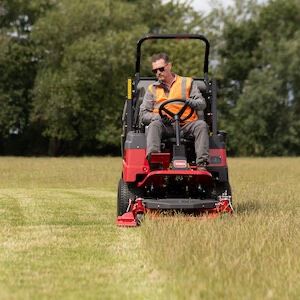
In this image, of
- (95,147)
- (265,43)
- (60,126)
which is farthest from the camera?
(265,43)

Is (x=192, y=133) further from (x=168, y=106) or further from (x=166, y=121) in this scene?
(x=168, y=106)

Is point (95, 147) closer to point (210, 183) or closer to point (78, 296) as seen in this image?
point (210, 183)

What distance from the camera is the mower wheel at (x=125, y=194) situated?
8.60 meters

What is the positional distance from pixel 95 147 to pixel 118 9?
8.88 m

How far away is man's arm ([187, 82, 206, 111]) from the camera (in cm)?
848

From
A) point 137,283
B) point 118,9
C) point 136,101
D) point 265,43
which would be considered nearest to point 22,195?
point 136,101

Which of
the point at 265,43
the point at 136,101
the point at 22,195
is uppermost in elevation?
the point at 265,43

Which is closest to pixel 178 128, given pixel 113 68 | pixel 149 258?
pixel 149 258

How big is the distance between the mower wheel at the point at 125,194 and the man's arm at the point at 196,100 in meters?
1.27

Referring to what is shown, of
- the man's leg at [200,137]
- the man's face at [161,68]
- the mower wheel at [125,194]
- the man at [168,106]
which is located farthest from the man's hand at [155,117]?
the mower wheel at [125,194]

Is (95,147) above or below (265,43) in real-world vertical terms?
below

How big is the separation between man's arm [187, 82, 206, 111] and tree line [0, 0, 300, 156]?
30296 mm

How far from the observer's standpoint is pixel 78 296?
177 inches

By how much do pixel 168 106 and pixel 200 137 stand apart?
65 cm
